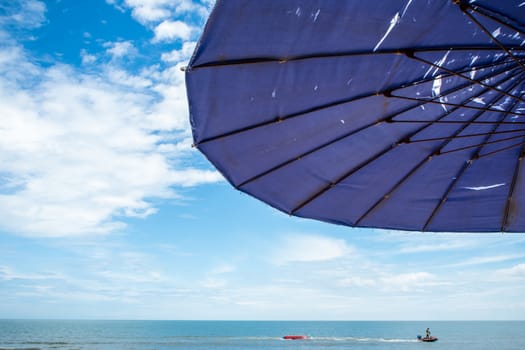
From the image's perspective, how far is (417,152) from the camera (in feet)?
13.5

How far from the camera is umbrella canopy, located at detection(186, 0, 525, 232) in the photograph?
2800 millimetres

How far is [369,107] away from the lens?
3.59 meters

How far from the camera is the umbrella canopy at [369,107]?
280 centimetres

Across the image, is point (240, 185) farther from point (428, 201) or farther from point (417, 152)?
point (428, 201)

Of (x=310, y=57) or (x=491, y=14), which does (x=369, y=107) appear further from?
(x=491, y=14)

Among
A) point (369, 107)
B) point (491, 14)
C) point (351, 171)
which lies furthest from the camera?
point (351, 171)

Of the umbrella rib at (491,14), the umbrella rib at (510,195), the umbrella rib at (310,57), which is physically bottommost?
the umbrella rib at (510,195)

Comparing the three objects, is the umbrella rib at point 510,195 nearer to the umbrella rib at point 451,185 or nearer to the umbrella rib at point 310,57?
the umbrella rib at point 451,185

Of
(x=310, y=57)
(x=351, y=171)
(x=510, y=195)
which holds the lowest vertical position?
(x=510, y=195)

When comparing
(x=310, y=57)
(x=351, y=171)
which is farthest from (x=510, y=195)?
(x=310, y=57)

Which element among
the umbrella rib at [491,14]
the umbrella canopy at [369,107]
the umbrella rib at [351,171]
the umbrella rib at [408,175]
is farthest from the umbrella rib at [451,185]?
the umbrella rib at [491,14]

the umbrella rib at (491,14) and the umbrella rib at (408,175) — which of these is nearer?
the umbrella rib at (491,14)

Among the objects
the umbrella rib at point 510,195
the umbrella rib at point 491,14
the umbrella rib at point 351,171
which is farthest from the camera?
the umbrella rib at point 510,195

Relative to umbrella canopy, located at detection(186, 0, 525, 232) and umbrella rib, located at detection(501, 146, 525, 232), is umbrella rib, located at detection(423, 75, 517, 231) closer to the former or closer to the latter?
umbrella canopy, located at detection(186, 0, 525, 232)
